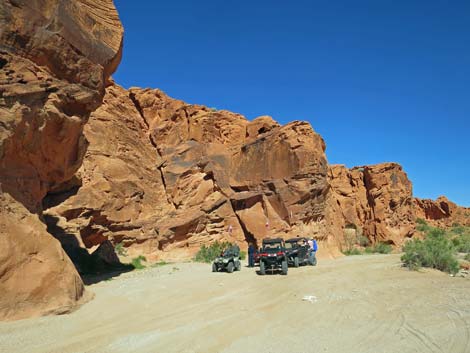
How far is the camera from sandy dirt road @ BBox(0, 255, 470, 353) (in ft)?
18.9

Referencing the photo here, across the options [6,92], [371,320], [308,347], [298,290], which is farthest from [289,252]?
[6,92]

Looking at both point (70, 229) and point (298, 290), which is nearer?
point (298, 290)

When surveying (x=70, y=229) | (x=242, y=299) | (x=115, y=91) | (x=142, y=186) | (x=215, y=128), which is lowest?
(x=242, y=299)

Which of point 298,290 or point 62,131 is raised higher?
point 62,131

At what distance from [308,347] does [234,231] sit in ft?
77.6

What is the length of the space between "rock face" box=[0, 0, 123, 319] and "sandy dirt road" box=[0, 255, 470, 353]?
1.08m

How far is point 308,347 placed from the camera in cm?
556

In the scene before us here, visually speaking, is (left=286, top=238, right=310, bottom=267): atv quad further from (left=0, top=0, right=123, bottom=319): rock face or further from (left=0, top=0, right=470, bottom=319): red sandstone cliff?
(left=0, top=0, right=123, bottom=319): rock face

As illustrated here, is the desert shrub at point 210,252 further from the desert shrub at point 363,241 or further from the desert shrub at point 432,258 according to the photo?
the desert shrub at point 363,241

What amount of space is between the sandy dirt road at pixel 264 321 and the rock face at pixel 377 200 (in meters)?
28.9

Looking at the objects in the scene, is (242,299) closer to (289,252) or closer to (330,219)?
(289,252)

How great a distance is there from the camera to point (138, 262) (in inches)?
881

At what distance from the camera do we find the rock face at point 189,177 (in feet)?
84.5

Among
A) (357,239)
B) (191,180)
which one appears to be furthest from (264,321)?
(357,239)
